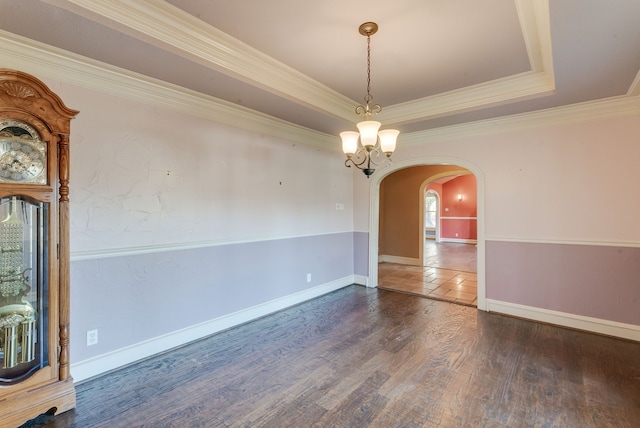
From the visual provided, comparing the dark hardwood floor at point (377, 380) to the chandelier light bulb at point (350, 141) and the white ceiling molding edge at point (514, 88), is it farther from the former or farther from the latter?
the white ceiling molding edge at point (514, 88)

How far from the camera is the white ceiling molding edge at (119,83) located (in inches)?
87.0

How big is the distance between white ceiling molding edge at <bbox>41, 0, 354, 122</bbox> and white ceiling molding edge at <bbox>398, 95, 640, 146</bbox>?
1.91 meters

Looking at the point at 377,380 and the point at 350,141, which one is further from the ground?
the point at 350,141

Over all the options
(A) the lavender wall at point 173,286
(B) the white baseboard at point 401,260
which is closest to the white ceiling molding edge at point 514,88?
(A) the lavender wall at point 173,286

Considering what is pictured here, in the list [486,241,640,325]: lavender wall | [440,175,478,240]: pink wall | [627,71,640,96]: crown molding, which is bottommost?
[486,241,640,325]: lavender wall

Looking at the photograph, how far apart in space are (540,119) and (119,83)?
4.58 m

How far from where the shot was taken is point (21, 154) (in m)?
2.00

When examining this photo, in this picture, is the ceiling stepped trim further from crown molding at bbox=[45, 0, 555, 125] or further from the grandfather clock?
crown molding at bbox=[45, 0, 555, 125]

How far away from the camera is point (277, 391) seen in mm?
2381

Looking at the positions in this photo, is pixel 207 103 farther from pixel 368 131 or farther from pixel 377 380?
pixel 377 380

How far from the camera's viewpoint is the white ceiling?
200cm

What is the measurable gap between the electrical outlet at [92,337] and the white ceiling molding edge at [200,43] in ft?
7.70

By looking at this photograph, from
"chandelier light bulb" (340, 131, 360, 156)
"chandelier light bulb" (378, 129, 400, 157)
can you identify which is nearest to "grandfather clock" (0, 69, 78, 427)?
"chandelier light bulb" (340, 131, 360, 156)

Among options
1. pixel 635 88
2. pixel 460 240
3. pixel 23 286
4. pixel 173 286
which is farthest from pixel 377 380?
pixel 460 240
